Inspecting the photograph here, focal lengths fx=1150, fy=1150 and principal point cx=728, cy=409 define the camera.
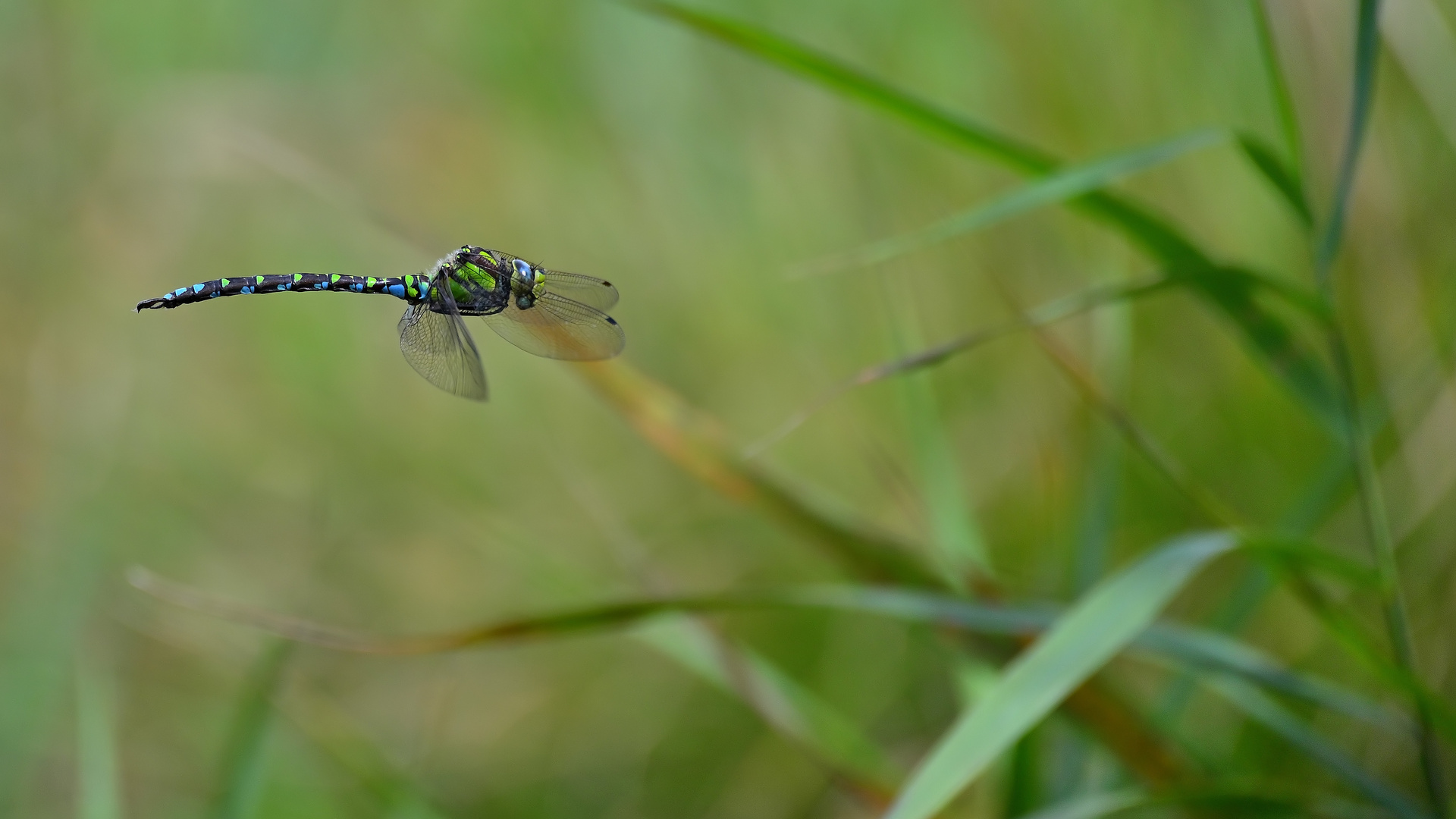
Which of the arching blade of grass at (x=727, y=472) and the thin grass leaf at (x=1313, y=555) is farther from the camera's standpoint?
the arching blade of grass at (x=727, y=472)

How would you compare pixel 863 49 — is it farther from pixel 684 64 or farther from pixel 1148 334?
pixel 1148 334

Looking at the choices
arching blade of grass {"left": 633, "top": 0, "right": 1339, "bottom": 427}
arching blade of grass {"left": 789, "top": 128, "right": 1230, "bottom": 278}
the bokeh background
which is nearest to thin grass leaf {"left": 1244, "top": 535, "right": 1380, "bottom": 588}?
arching blade of grass {"left": 633, "top": 0, "right": 1339, "bottom": 427}

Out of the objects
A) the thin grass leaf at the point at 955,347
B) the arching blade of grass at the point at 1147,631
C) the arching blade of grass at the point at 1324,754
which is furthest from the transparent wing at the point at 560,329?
the arching blade of grass at the point at 1324,754

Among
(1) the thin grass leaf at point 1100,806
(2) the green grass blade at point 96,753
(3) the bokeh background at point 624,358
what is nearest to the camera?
(1) the thin grass leaf at point 1100,806

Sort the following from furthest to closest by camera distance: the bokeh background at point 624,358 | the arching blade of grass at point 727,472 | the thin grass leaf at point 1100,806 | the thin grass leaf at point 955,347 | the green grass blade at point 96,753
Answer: the bokeh background at point 624,358 < the green grass blade at point 96,753 < the arching blade of grass at point 727,472 < the thin grass leaf at point 1100,806 < the thin grass leaf at point 955,347

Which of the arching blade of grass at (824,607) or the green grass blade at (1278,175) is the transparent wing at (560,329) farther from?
the green grass blade at (1278,175)

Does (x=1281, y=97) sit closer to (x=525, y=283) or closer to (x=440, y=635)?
(x=525, y=283)

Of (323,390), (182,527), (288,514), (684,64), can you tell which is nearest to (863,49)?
(684,64)

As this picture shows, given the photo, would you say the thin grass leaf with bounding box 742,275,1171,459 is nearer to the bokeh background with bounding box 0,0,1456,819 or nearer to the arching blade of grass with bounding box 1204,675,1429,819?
the arching blade of grass with bounding box 1204,675,1429,819

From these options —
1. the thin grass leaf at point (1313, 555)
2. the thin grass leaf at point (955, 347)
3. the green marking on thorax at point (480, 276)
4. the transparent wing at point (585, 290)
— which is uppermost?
the green marking on thorax at point (480, 276)
